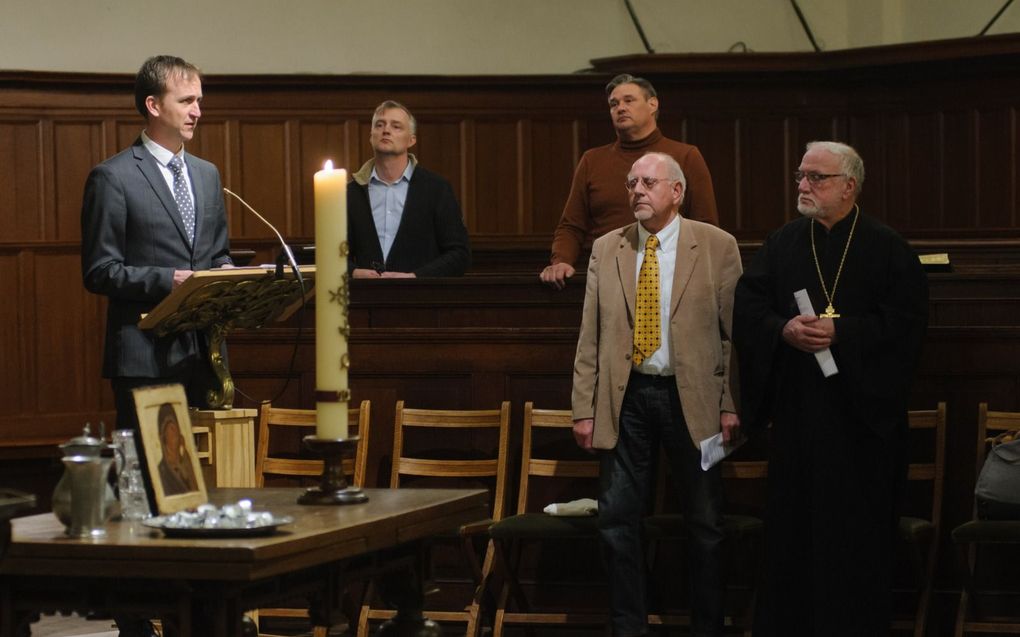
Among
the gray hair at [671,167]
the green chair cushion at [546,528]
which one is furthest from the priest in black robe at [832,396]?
the green chair cushion at [546,528]

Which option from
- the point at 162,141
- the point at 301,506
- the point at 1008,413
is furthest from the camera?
the point at 1008,413

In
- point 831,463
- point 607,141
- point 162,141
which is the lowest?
point 831,463

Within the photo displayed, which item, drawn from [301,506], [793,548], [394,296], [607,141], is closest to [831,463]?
[793,548]

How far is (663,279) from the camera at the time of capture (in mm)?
5047

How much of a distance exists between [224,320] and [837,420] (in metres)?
2.10

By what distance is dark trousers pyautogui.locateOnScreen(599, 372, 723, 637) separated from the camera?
4.88m

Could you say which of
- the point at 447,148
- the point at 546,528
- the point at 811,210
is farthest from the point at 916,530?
the point at 447,148

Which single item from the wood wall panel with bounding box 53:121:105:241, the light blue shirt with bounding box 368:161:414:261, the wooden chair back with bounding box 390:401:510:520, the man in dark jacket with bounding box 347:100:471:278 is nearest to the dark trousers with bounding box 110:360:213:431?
the wooden chair back with bounding box 390:401:510:520

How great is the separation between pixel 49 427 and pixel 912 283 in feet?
20.0

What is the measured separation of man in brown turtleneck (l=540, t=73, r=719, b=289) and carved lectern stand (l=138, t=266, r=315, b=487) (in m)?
2.14

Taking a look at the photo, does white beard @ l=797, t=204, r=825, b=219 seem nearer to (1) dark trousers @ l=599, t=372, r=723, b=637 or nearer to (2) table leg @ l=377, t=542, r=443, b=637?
(1) dark trousers @ l=599, t=372, r=723, b=637

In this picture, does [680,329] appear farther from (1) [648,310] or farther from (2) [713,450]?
(2) [713,450]

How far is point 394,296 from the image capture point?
19.7 feet

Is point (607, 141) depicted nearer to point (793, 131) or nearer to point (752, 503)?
point (793, 131)
